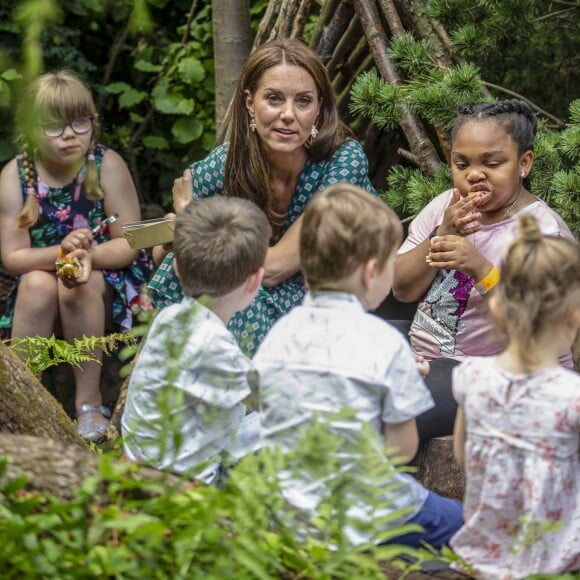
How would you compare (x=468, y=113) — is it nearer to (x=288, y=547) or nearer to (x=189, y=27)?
(x=288, y=547)

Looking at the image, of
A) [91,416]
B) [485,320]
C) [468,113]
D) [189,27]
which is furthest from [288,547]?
[189,27]

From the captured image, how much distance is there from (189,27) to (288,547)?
4028 millimetres

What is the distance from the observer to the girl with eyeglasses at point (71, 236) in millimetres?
4258

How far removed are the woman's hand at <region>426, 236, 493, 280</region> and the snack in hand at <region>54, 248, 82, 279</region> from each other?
61.7 inches

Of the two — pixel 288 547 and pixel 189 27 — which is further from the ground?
pixel 189 27

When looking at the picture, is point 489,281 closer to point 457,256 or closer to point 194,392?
point 457,256

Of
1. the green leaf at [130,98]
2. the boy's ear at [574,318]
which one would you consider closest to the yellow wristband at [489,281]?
the boy's ear at [574,318]

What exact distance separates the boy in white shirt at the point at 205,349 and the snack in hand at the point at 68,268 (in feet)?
5.06

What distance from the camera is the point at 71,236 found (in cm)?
416

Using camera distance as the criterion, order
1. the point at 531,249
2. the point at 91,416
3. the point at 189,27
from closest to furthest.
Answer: the point at 531,249, the point at 91,416, the point at 189,27

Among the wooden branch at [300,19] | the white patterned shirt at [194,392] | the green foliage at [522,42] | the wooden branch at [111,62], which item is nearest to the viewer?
the white patterned shirt at [194,392]

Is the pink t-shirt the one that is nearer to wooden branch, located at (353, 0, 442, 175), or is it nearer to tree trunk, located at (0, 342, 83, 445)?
wooden branch, located at (353, 0, 442, 175)

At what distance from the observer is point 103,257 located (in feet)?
14.3

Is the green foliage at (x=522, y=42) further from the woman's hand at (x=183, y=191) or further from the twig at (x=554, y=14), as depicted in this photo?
the woman's hand at (x=183, y=191)
